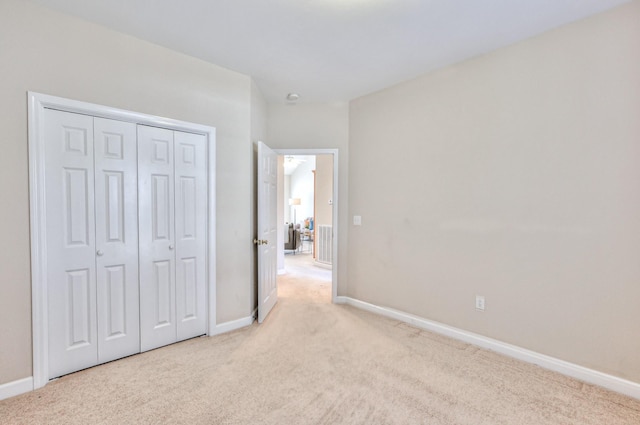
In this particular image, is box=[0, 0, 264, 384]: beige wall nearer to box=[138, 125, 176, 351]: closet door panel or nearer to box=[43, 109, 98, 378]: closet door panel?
box=[43, 109, 98, 378]: closet door panel

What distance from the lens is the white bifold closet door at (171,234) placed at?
8.34 feet

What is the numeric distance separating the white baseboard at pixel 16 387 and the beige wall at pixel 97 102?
36 millimetres

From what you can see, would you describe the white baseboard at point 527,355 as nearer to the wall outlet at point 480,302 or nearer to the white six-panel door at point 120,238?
the wall outlet at point 480,302

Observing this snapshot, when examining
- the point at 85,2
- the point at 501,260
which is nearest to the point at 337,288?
the point at 501,260

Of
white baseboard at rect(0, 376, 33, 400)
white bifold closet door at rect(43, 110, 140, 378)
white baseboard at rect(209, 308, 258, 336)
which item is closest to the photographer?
white baseboard at rect(0, 376, 33, 400)

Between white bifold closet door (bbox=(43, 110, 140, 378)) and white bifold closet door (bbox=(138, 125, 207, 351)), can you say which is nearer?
white bifold closet door (bbox=(43, 110, 140, 378))

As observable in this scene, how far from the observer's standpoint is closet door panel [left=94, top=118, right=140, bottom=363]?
2318mm

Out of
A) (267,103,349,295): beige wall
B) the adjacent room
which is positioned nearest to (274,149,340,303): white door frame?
(267,103,349,295): beige wall

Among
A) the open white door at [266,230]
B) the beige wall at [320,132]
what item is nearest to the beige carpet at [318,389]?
the open white door at [266,230]

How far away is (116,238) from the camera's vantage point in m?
2.40

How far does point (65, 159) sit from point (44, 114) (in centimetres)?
32

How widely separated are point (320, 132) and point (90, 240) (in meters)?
2.77

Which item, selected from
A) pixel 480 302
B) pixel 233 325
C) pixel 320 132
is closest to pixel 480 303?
pixel 480 302

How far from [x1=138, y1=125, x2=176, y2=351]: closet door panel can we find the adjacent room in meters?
0.02
